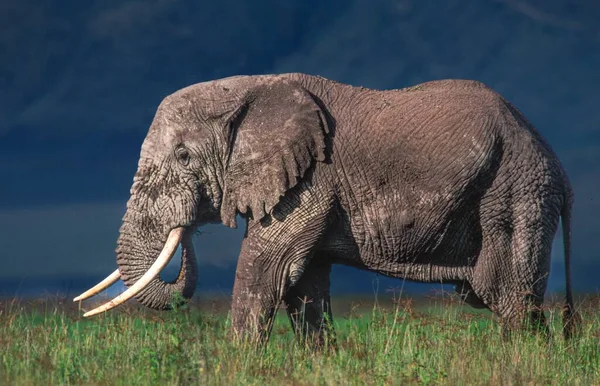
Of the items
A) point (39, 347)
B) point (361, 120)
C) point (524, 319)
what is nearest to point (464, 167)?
point (361, 120)

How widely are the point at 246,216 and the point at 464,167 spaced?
2.33 m

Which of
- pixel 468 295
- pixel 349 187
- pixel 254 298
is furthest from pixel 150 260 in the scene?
pixel 468 295

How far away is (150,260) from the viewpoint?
32.3 ft

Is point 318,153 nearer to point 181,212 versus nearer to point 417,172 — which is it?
point 417,172

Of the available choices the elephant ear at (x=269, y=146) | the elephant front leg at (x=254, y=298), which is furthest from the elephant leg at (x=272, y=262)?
the elephant ear at (x=269, y=146)

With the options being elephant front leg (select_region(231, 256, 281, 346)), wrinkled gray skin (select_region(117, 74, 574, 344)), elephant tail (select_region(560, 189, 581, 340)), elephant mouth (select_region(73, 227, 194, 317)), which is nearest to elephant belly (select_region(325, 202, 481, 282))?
wrinkled gray skin (select_region(117, 74, 574, 344))

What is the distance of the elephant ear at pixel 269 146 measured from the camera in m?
9.10

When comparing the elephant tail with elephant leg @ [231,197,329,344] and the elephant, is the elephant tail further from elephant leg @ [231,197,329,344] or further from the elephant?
elephant leg @ [231,197,329,344]

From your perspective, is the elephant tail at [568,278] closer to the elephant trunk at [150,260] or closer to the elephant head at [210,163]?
the elephant head at [210,163]

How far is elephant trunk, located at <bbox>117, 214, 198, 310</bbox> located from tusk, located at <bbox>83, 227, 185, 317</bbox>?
11mm

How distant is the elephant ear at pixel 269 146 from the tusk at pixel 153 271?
0.64 metres

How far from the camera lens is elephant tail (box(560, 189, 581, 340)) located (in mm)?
9805

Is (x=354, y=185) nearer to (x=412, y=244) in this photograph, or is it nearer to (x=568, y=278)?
(x=412, y=244)

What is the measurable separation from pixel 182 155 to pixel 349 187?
1.82 metres
